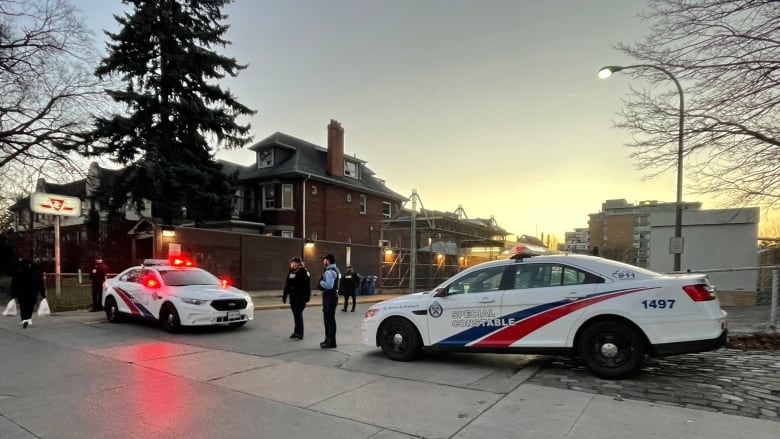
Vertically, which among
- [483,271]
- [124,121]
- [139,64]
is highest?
[139,64]

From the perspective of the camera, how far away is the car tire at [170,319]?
10508 millimetres

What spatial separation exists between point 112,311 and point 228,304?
368cm

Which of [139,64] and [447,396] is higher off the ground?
[139,64]

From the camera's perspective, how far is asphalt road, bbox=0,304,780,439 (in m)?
4.48

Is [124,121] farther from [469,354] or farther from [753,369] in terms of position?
[753,369]

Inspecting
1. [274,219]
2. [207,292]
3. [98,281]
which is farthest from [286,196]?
[207,292]

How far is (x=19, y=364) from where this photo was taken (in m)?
7.36

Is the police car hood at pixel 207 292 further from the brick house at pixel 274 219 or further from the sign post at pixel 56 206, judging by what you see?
the brick house at pixel 274 219

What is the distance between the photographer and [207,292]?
11.0 m

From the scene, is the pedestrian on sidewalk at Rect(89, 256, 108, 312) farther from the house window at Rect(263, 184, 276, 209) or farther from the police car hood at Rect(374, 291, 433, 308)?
the house window at Rect(263, 184, 276, 209)

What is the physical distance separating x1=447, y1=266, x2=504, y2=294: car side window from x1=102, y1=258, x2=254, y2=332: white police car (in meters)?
5.83

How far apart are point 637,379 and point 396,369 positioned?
10.4ft

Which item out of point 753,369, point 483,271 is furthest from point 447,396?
point 753,369

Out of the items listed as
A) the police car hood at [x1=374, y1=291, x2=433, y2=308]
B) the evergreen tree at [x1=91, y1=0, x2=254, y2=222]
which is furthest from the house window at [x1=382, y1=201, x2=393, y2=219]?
the police car hood at [x1=374, y1=291, x2=433, y2=308]
